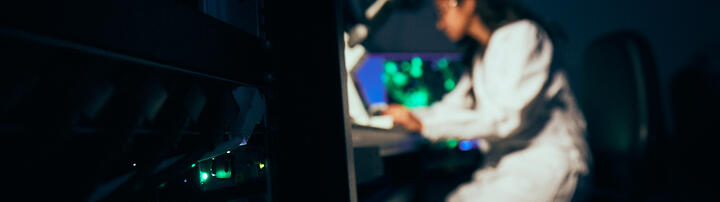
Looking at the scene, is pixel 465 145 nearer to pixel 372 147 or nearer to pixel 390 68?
pixel 390 68

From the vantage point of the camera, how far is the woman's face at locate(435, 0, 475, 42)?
1.32 m

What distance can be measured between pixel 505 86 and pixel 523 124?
4.7 inches

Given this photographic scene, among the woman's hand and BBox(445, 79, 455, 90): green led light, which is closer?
the woman's hand

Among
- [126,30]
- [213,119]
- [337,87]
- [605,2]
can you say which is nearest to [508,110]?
[337,87]

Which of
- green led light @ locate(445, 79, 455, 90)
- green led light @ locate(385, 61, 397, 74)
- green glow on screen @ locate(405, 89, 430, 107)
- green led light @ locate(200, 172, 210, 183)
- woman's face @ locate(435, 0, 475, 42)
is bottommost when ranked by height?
green led light @ locate(200, 172, 210, 183)

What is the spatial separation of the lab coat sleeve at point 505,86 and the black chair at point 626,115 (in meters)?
0.25

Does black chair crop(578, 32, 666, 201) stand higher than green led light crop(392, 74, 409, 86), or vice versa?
green led light crop(392, 74, 409, 86)

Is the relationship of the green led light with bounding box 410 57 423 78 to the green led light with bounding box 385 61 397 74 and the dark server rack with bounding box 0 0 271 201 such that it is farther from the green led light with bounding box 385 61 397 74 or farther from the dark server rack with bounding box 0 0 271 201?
the dark server rack with bounding box 0 0 271 201

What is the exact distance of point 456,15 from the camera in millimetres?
1354

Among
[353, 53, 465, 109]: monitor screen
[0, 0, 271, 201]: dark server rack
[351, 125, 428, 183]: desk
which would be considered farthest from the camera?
[353, 53, 465, 109]: monitor screen

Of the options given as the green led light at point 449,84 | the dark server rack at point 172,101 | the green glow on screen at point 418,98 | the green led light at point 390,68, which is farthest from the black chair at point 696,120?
the dark server rack at point 172,101

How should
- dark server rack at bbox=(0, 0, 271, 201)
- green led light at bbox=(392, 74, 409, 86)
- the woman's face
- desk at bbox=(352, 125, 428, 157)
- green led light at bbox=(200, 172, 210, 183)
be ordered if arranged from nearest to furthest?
dark server rack at bbox=(0, 0, 271, 201) → green led light at bbox=(200, 172, 210, 183) → desk at bbox=(352, 125, 428, 157) → the woman's face → green led light at bbox=(392, 74, 409, 86)

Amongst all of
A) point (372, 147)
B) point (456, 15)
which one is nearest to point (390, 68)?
point (456, 15)

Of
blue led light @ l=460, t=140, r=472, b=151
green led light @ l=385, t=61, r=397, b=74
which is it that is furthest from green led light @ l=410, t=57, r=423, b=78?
blue led light @ l=460, t=140, r=472, b=151
